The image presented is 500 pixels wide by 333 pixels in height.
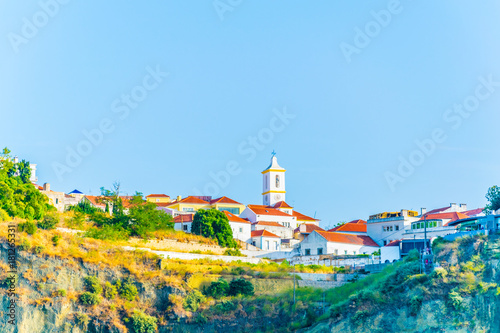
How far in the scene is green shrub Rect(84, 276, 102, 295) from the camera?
48.8 m

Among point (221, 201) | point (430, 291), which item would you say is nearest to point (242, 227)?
point (221, 201)

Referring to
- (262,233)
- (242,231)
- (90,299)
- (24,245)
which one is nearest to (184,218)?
(242,231)

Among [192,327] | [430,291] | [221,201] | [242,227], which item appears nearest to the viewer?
[430,291]

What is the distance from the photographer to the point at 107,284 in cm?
4938

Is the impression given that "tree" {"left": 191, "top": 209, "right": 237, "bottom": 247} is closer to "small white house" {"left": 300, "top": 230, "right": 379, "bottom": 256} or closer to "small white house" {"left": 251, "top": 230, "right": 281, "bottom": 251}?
"small white house" {"left": 251, "top": 230, "right": 281, "bottom": 251}

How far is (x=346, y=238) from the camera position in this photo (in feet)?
203

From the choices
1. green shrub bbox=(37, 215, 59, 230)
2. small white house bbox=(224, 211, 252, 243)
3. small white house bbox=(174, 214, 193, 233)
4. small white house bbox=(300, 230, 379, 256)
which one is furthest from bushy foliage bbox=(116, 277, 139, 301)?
small white house bbox=(224, 211, 252, 243)

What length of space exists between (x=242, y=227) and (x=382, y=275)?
806 inches

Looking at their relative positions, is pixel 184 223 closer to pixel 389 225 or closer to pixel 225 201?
pixel 225 201

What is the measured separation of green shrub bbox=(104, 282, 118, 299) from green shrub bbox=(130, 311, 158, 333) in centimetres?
203

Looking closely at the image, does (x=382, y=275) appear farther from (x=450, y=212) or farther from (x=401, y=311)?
(x=450, y=212)

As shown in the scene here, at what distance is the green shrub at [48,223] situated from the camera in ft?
170

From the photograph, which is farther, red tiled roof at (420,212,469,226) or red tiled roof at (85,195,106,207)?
red tiled roof at (85,195,106,207)

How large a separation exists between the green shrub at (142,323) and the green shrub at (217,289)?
4.54m
